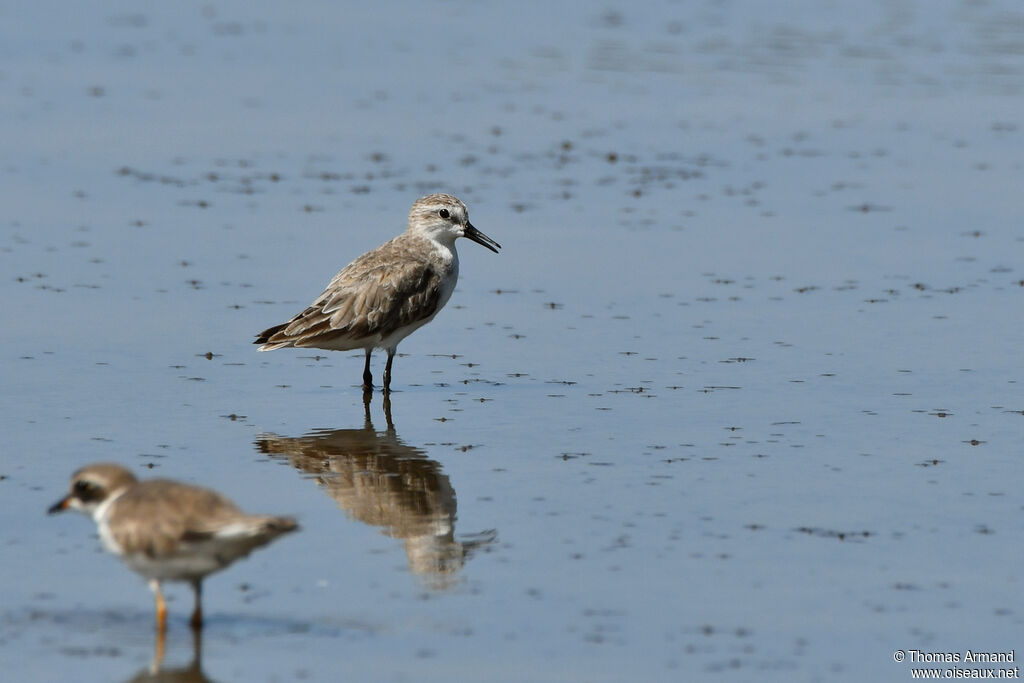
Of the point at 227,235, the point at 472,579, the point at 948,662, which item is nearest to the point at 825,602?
the point at 948,662

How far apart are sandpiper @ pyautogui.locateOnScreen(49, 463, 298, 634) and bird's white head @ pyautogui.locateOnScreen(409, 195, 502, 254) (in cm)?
689


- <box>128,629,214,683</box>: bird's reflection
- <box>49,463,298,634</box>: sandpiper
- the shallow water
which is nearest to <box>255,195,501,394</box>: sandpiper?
the shallow water

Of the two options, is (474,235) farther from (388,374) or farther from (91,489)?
(91,489)

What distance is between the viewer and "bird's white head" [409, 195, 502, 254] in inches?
615

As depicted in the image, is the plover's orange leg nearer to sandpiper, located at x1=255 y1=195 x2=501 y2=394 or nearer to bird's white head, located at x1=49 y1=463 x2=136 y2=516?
bird's white head, located at x1=49 y1=463 x2=136 y2=516

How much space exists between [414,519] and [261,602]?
1745 millimetres

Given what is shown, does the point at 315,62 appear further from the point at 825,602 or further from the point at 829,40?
the point at 825,602

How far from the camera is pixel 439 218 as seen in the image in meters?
15.6

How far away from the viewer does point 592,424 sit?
43.5ft

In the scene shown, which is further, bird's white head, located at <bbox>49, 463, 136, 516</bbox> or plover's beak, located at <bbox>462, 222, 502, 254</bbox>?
plover's beak, located at <bbox>462, 222, 502, 254</bbox>

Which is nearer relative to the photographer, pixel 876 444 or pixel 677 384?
pixel 876 444

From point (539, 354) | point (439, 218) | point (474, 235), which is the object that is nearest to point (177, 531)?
point (539, 354)

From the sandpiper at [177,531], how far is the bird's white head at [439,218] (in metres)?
6.89

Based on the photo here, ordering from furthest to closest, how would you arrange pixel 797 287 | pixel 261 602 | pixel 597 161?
pixel 597 161, pixel 797 287, pixel 261 602
